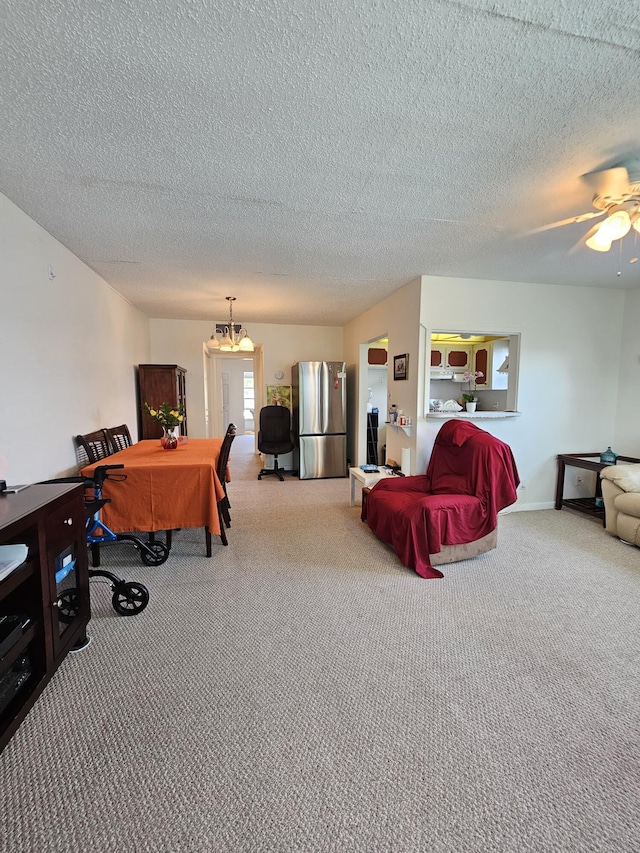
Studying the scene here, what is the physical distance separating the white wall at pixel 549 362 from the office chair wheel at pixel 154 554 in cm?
263

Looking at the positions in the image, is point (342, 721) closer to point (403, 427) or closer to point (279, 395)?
point (403, 427)

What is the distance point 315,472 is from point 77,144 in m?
4.75

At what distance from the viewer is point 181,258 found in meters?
3.22

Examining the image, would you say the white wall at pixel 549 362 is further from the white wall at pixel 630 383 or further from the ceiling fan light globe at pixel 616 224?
the ceiling fan light globe at pixel 616 224

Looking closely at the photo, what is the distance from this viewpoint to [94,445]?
324 cm

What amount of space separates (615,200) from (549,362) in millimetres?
2452

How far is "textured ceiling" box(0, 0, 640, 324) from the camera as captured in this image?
3.82ft

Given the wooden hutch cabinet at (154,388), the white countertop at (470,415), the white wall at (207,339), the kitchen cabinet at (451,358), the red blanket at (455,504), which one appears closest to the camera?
the red blanket at (455,504)

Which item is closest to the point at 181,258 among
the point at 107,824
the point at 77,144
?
the point at 77,144

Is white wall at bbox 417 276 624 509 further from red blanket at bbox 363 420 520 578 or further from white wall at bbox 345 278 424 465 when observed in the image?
red blanket at bbox 363 420 520 578

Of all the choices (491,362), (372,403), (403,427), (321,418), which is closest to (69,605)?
(403,427)

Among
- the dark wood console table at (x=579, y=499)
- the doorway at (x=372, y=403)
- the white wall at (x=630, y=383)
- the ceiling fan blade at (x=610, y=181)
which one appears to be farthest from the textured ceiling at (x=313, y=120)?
the doorway at (x=372, y=403)

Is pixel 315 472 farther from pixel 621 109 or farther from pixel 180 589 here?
pixel 621 109

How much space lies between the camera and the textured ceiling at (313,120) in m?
1.16
